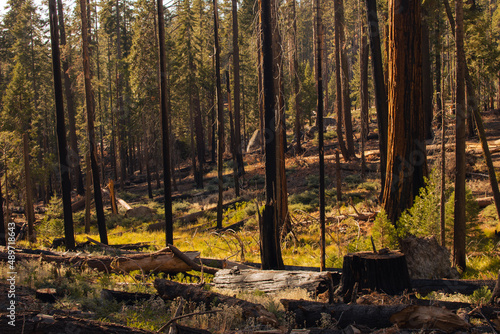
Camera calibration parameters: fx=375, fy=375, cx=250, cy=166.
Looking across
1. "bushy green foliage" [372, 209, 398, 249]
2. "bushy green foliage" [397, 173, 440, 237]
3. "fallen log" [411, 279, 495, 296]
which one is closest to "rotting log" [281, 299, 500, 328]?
"fallen log" [411, 279, 495, 296]

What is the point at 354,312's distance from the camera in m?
4.97

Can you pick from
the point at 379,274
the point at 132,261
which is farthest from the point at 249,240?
the point at 379,274

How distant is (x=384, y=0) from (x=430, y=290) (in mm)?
18518

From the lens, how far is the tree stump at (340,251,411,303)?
6160 millimetres

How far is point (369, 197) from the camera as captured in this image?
1742 centimetres

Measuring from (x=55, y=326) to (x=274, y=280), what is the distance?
4.18 metres

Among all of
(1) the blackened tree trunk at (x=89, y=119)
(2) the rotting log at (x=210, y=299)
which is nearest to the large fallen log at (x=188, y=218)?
(1) the blackened tree trunk at (x=89, y=119)

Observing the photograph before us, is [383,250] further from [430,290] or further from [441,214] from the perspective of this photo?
[441,214]

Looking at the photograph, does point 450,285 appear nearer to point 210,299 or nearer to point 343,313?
point 343,313

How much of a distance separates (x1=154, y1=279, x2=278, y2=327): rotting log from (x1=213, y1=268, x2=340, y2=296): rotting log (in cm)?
136

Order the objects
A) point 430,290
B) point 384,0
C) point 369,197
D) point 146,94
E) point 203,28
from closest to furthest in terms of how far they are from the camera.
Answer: point 430,290
point 369,197
point 384,0
point 146,94
point 203,28

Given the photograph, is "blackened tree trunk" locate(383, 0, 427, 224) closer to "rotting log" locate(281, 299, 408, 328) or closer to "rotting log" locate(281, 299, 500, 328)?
Result: "rotting log" locate(281, 299, 500, 328)

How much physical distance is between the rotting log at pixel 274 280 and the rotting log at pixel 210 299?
136cm

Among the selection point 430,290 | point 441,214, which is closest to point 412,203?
point 441,214
